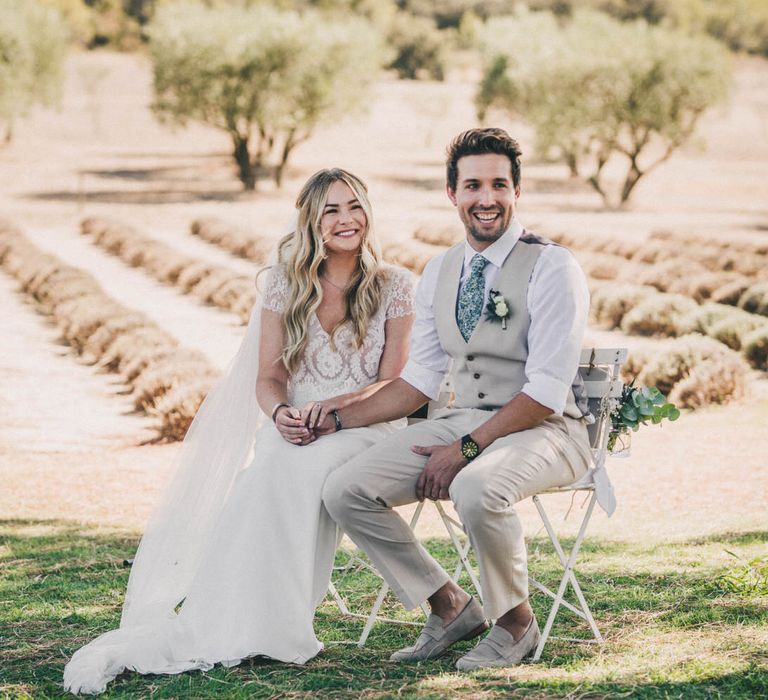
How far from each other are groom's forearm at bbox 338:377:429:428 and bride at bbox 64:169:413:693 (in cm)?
4

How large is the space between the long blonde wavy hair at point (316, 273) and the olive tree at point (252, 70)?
109 feet

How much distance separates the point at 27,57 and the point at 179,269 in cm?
2420

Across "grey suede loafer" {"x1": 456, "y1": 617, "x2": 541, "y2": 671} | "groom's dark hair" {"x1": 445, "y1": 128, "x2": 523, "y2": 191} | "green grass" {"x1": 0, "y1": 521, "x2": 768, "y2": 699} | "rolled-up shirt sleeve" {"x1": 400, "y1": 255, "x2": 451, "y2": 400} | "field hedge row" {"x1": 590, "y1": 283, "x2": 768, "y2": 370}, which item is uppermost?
"groom's dark hair" {"x1": 445, "y1": 128, "x2": 523, "y2": 191}

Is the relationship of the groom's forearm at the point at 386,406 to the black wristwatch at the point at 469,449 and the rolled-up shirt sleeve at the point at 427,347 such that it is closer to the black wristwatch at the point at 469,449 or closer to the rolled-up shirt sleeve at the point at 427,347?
the rolled-up shirt sleeve at the point at 427,347

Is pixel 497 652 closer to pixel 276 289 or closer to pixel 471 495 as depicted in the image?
pixel 471 495

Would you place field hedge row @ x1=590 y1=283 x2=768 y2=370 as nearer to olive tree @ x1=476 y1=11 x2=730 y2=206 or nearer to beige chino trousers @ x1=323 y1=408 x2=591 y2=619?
beige chino trousers @ x1=323 y1=408 x2=591 y2=619

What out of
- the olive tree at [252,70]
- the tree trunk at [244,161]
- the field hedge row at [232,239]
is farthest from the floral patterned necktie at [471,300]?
the tree trunk at [244,161]

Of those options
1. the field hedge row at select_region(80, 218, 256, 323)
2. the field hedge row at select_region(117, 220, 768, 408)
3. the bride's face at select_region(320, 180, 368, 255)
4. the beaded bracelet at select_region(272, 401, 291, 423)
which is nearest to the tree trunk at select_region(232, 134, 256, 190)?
the field hedge row at select_region(80, 218, 256, 323)

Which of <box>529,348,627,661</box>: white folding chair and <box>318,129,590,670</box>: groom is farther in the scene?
<box>529,348,627,661</box>: white folding chair

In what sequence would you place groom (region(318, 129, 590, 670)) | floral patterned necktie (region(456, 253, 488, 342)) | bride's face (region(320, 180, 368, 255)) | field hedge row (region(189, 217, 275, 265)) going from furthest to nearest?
field hedge row (region(189, 217, 275, 265))
bride's face (region(320, 180, 368, 255))
floral patterned necktie (region(456, 253, 488, 342))
groom (region(318, 129, 590, 670))

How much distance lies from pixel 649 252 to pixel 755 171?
26935 mm

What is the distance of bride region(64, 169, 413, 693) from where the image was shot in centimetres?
375

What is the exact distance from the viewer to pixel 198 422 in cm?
450

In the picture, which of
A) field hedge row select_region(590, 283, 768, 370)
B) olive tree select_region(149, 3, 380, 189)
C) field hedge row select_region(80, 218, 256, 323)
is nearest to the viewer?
field hedge row select_region(590, 283, 768, 370)
